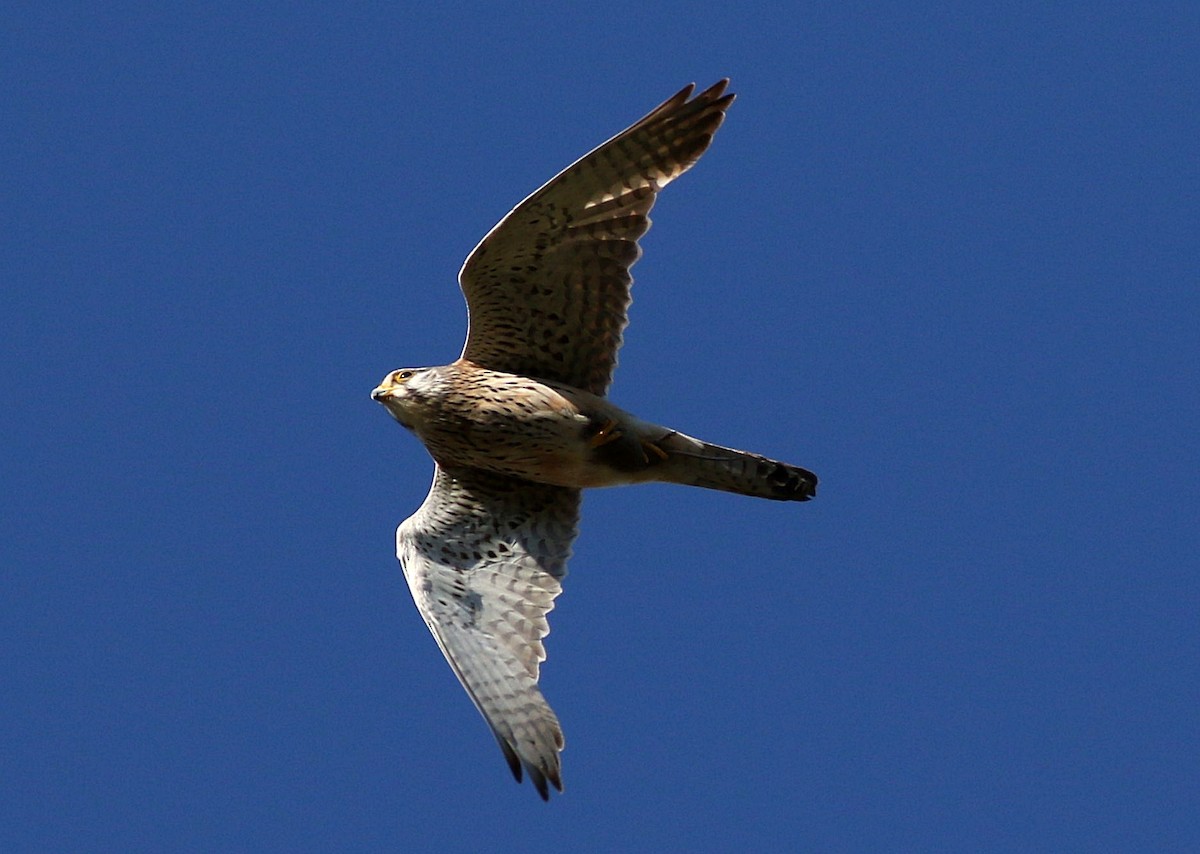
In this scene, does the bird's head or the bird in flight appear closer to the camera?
the bird in flight

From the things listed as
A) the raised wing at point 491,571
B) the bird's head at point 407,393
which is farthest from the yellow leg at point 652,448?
the bird's head at point 407,393

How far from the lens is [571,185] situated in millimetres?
10203

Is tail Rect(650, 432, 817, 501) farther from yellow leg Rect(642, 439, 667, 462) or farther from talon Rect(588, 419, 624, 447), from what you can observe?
talon Rect(588, 419, 624, 447)

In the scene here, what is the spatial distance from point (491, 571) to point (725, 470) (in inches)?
66.4

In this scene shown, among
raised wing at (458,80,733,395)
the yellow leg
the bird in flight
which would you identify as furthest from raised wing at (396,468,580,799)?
raised wing at (458,80,733,395)

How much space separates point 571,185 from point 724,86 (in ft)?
3.73

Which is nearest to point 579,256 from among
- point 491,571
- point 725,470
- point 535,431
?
point 535,431

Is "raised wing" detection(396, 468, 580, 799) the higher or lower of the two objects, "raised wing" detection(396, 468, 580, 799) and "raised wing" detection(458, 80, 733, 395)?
the lower

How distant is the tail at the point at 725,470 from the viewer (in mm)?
10695

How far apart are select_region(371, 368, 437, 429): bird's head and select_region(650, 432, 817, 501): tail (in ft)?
5.01

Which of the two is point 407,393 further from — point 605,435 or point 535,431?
point 605,435

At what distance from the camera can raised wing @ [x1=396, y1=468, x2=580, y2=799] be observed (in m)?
10.4

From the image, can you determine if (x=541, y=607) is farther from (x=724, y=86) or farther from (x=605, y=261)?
(x=724, y=86)

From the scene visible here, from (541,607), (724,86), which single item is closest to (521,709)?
(541,607)
